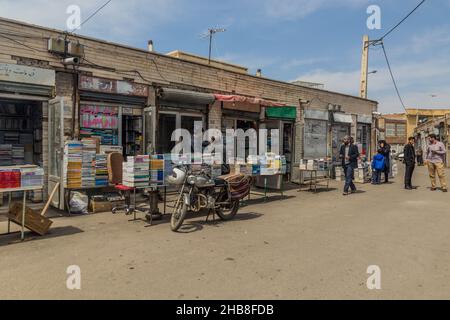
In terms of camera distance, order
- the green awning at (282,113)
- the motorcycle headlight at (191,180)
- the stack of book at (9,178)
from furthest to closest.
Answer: the green awning at (282,113) < the motorcycle headlight at (191,180) < the stack of book at (9,178)

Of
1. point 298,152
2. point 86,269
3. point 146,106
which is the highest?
point 146,106

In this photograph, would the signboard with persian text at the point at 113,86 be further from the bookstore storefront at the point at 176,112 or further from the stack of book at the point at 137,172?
the stack of book at the point at 137,172

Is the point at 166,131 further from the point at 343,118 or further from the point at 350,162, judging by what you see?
the point at 343,118

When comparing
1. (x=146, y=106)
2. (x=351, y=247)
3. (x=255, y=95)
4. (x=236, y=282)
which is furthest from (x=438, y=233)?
(x=255, y=95)

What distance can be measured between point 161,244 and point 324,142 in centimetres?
1356

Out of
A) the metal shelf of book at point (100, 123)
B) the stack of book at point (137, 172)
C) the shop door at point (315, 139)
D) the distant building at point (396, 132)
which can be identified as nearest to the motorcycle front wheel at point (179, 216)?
the stack of book at point (137, 172)

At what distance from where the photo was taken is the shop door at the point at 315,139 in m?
17.0

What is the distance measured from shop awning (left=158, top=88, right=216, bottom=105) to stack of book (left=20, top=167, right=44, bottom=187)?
5.09m

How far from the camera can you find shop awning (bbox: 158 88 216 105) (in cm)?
1087

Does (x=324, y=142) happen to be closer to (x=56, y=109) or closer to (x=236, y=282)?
(x=56, y=109)

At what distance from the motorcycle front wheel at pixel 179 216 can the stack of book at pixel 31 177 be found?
7.75 feet

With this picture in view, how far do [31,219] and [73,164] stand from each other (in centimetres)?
231

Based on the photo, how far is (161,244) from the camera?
6070mm

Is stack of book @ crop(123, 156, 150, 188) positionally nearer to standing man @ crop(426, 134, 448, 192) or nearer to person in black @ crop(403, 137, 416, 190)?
standing man @ crop(426, 134, 448, 192)
